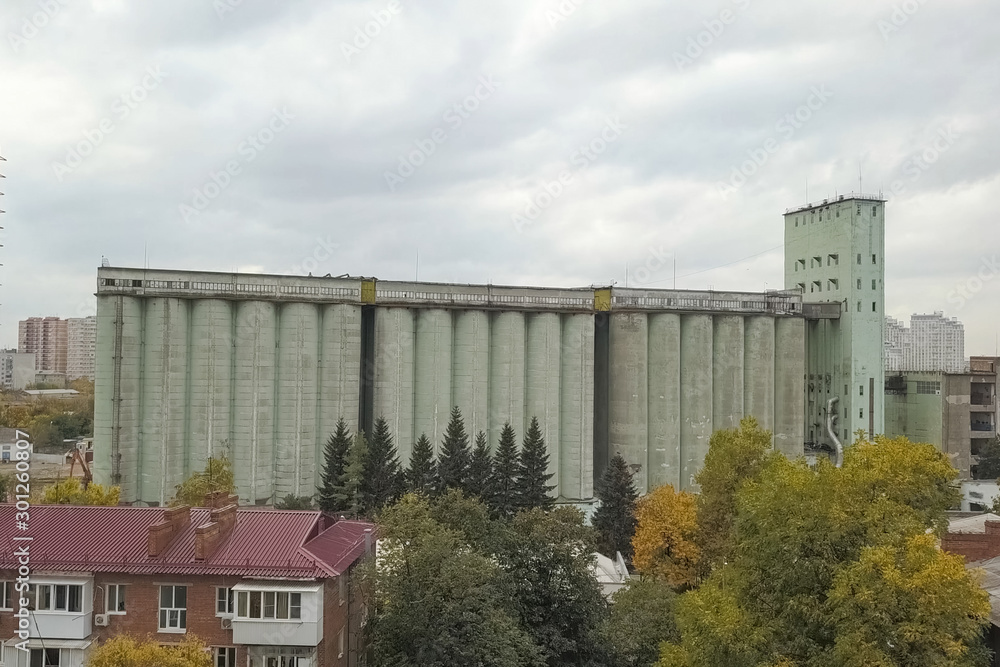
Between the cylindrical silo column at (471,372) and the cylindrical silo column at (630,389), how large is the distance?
42.0 ft

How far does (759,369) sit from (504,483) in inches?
1195

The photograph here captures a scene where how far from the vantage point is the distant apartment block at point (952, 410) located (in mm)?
87188

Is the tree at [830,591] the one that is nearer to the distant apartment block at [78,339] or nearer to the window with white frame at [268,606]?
the window with white frame at [268,606]

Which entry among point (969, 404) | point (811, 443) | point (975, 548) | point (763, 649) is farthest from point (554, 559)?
point (969, 404)

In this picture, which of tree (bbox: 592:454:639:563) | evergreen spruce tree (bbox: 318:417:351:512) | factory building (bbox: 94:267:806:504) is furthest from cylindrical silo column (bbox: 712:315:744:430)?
evergreen spruce tree (bbox: 318:417:351:512)

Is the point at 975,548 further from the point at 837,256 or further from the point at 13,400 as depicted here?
the point at 837,256

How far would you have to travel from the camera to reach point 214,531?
28.0 m

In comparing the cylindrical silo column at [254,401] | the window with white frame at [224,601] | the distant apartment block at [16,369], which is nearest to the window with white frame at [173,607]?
the window with white frame at [224,601]

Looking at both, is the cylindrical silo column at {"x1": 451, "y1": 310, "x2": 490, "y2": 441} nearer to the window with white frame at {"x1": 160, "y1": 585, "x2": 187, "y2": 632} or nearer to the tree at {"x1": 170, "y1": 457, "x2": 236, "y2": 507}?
the tree at {"x1": 170, "y1": 457, "x2": 236, "y2": 507}

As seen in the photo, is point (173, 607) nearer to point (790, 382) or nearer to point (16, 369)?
point (16, 369)

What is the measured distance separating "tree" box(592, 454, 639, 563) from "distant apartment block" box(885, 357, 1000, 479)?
142 feet

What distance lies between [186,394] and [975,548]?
180 ft

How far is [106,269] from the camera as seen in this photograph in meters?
62.5

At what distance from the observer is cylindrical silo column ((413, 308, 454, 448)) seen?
2717 inches
